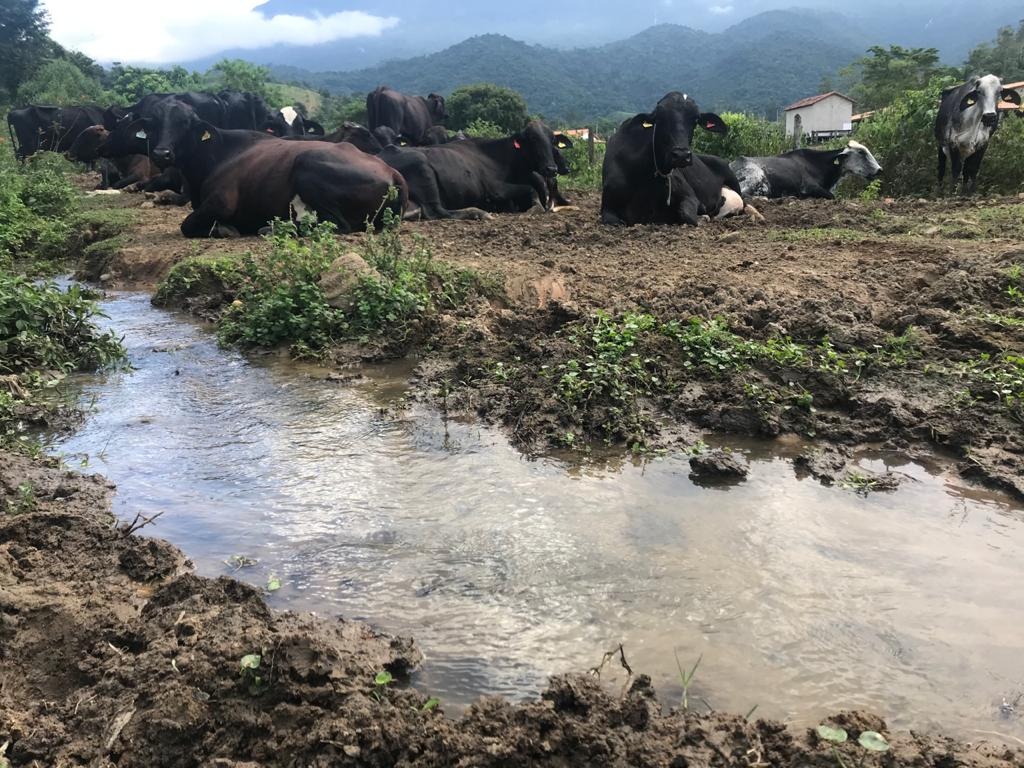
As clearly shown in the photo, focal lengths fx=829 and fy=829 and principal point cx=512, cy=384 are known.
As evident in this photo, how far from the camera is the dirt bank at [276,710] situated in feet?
Result: 6.55

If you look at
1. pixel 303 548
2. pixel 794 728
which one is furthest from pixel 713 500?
pixel 303 548

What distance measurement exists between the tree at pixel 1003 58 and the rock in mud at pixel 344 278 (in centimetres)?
5689

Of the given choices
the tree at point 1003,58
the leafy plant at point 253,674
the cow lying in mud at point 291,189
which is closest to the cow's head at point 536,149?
the cow lying in mud at point 291,189

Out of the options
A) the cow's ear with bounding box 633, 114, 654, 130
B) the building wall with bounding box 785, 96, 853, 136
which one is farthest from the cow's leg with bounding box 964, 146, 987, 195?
the building wall with bounding box 785, 96, 853, 136

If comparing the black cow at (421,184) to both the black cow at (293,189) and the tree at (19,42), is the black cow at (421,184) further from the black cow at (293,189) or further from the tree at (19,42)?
the tree at (19,42)

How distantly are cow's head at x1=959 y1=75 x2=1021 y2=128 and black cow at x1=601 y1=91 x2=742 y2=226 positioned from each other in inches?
178

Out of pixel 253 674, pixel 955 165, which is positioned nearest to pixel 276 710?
pixel 253 674

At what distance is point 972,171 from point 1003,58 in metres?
61.7

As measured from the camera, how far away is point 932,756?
197cm

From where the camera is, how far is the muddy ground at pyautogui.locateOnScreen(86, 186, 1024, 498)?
405cm

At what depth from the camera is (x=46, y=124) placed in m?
23.2

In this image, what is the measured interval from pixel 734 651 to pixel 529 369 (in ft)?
8.33

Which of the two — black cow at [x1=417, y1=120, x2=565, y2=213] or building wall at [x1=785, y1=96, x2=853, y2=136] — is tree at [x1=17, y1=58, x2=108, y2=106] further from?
building wall at [x1=785, y1=96, x2=853, y2=136]

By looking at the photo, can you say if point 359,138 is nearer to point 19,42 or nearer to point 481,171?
point 481,171
